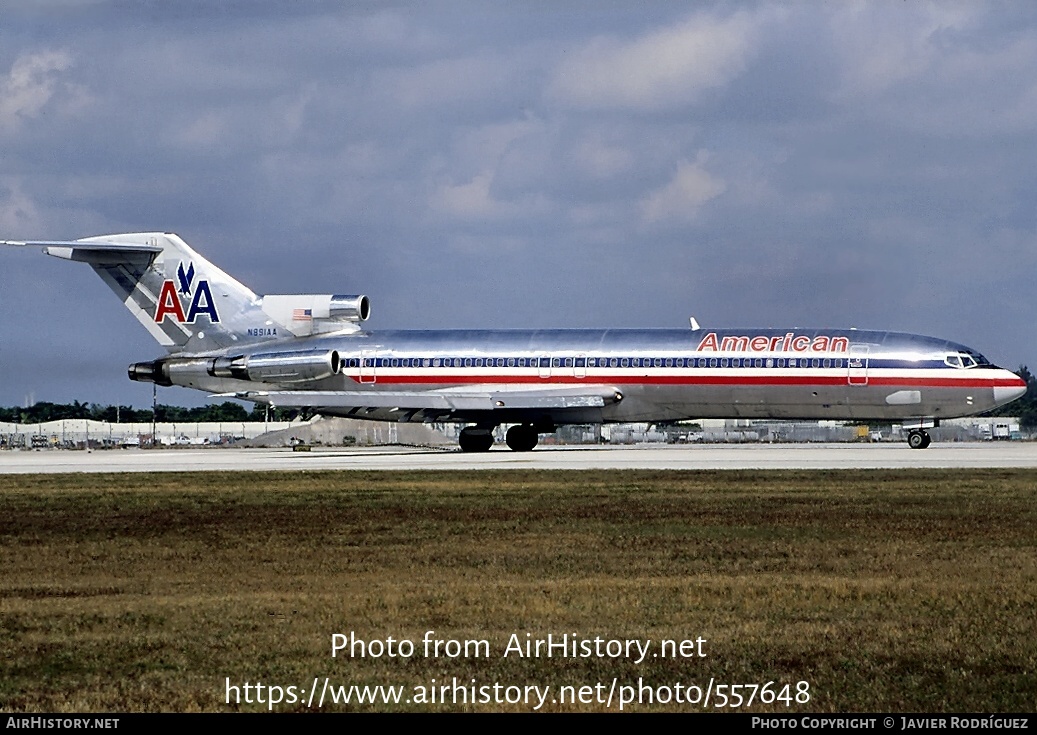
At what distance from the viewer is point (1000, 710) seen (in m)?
10.2

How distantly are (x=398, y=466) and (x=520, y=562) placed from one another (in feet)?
81.4

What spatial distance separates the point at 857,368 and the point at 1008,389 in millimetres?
5461

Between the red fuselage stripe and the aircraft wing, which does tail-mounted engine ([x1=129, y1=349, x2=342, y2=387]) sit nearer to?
the aircraft wing

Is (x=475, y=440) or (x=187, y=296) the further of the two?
(x=187, y=296)

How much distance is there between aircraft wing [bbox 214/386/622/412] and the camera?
5362 cm

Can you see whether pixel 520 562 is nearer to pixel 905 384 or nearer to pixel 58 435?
pixel 905 384

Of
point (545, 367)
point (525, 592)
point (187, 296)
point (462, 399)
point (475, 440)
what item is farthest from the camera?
point (187, 296)

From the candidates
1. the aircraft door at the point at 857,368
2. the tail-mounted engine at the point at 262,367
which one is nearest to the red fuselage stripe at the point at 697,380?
the aircraft door at the point at 857,368

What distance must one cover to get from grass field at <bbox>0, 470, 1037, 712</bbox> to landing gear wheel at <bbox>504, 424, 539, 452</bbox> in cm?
2768

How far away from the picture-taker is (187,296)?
5875cm

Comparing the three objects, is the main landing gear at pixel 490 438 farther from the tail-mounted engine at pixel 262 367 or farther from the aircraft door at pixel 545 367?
the tail-mounted engine at pixel 262 367

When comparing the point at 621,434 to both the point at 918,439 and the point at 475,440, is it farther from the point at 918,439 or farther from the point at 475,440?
the point at 918,439

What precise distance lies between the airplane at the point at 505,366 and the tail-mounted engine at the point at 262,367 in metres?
0.05

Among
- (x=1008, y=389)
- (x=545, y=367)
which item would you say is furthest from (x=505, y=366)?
(x=1008, y=389)
